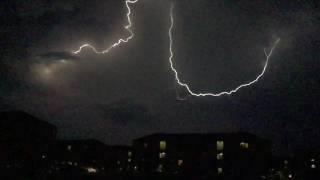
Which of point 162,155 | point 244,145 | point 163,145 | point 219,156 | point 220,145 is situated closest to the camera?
point 244,145

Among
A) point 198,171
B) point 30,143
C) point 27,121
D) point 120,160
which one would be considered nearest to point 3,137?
point 30,143

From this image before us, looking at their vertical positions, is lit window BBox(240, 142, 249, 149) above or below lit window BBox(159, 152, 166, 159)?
above

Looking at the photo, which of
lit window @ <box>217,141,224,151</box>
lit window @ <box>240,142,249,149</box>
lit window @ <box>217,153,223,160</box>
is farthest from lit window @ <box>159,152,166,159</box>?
lit window @ <box>240,142,249,149</box>

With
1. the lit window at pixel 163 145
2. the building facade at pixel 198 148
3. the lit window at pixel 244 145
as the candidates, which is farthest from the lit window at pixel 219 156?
the lit window at pixel 163 145

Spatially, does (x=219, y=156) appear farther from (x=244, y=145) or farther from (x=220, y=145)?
(x=244, y=145)

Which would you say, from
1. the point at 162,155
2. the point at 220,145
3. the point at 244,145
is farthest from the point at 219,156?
the point at 162,155

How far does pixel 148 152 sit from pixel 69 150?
13612mm

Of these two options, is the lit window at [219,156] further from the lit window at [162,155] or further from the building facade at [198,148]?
the lit window at [162,155]

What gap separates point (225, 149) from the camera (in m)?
60.3

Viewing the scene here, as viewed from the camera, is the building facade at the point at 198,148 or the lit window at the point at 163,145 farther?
the lit window at the point at 163,145

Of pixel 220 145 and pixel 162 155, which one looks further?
pixel 162 155

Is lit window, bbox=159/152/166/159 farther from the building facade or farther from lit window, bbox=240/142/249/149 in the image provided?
lit window, bbox=240/142/249/149

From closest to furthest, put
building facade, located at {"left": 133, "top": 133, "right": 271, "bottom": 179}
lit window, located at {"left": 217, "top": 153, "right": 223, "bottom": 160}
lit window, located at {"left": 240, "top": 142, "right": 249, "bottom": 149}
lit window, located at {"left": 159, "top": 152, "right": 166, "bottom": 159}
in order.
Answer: building facade, located at {"left": 133, "top": 133, "right": 271, "bottom": 179} → lit window, located at {"left": 217, "top": 153, "right": 223, "bottom": 160} → lit window, located at {"left": 240, "top": 142, "right": 249, "bottom": 149} → lit window, located at {"left": 159, "top": 152, "right": 166, "bottom": 159}

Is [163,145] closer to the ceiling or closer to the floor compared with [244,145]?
closer to the ceiling
